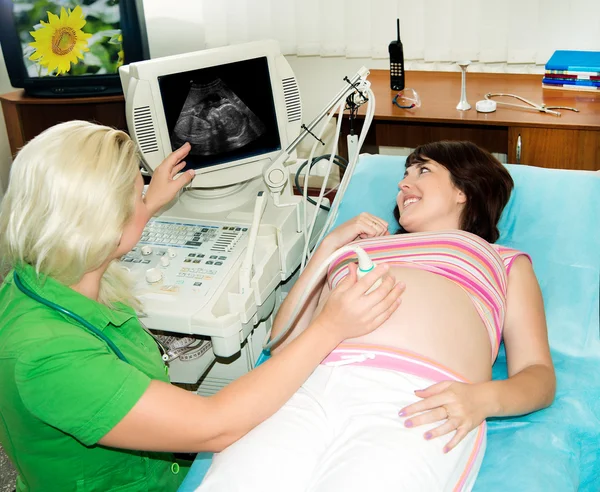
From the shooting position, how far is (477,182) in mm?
1733

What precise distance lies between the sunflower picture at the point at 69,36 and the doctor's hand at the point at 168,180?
4.61ft

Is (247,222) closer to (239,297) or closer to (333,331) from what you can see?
(239,297)

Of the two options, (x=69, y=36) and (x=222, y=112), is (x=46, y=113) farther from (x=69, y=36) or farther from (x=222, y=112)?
(x=222, y=112)

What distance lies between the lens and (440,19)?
2791 millimetres

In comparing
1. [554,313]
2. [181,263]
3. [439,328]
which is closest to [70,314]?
[181,263]

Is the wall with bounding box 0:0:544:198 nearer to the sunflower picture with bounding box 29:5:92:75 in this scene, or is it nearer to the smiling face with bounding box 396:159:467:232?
the sunflower picture with bounding box 29:5:92:75

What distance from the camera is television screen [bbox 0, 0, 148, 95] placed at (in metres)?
2.81

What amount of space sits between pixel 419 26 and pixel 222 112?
4.58ft

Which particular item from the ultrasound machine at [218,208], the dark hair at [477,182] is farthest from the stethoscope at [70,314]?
the dark hair at [477,182]

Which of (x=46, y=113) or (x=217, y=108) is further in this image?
(x=46, y=113)

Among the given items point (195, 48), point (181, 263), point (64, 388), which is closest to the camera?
point (64, 388)

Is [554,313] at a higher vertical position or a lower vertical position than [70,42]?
lower

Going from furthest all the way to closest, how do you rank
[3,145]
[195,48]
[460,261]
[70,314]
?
[3,145], [195,48], [460,261], [70,314]

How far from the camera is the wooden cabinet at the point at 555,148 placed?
86.1 inches
